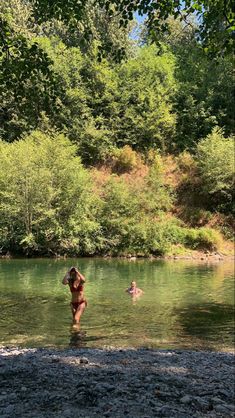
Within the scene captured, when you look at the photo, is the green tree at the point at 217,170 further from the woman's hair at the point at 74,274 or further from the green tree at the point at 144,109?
the woman's hair at the point at 74,274

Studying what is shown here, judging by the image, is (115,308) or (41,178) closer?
(115,308)

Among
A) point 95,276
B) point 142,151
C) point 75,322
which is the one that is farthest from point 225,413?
point 142,151

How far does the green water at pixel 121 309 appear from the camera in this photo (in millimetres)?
10531

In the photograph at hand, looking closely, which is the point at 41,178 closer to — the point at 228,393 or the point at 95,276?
the point at 95,276

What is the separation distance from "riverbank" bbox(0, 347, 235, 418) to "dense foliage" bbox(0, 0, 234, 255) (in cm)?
1342

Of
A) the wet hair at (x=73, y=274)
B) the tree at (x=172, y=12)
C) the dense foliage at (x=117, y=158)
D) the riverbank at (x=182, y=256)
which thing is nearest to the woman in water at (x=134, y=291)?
the wet hair at (x=73, y=274)

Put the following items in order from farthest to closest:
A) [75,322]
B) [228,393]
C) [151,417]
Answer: [75,322] < [228,393] < [151,417]

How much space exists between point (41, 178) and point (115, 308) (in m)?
19.1

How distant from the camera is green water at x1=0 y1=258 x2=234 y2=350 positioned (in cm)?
1053

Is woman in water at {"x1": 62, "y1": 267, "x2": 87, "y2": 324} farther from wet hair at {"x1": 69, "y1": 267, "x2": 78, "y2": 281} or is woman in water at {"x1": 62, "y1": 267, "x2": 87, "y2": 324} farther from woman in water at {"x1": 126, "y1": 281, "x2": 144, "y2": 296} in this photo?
woman in water at {"x1": 126, "y1": 281, "x2": 144, "y2": 296}

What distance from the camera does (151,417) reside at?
436 centimetres

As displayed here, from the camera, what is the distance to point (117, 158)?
46.1 metres

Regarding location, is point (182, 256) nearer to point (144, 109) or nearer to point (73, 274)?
point (144, 109)

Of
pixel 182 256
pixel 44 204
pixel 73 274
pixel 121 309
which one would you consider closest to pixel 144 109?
pixel 182 256
